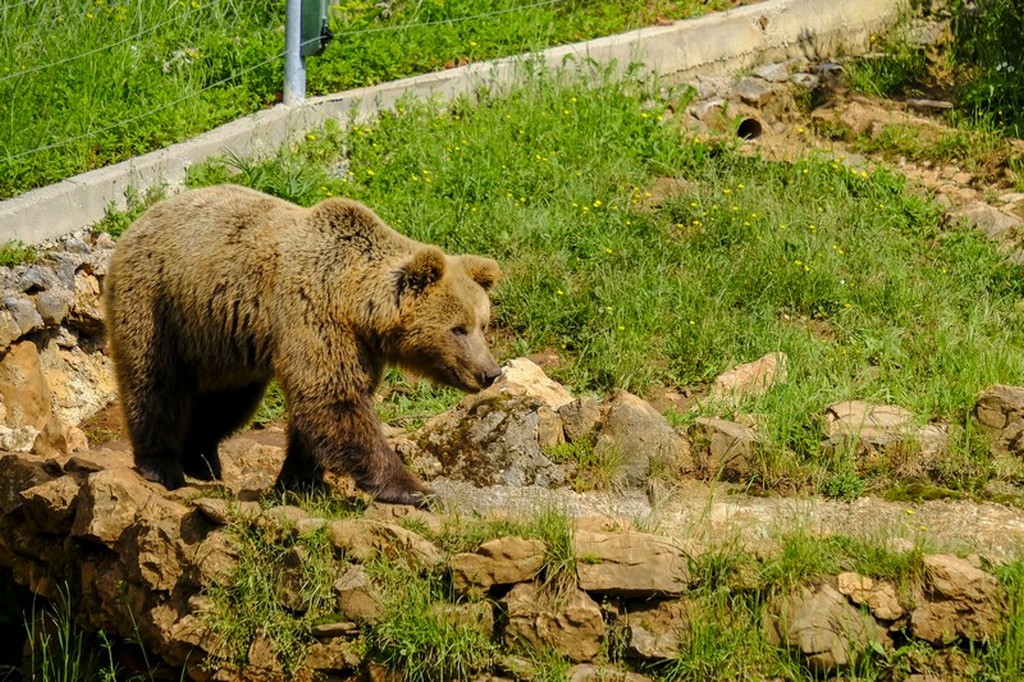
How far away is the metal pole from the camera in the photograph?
9.34 metres

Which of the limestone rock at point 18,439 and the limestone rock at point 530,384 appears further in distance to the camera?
the limestone rock at point 530,384

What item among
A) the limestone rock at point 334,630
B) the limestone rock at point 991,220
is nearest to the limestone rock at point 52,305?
the limestone rock at point 334,630

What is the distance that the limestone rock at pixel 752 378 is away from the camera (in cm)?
759

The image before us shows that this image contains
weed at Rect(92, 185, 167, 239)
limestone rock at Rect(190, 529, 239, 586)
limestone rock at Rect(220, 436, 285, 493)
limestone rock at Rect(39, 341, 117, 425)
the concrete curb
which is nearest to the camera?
limestone rock at Rect(190, 529, 239, 586)

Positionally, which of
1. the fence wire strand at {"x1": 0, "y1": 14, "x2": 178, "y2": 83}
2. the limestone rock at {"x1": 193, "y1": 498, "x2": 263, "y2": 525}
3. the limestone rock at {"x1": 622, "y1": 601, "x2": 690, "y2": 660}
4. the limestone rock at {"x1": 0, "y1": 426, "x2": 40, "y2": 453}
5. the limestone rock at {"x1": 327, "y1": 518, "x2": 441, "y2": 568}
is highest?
the fence wire strand at {"x1": 0, "y1": 14, "x2": 178, "y2": 83}

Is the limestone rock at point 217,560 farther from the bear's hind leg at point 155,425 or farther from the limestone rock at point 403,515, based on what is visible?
the bear's hind leg at point 155,425

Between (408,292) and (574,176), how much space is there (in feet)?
11.7

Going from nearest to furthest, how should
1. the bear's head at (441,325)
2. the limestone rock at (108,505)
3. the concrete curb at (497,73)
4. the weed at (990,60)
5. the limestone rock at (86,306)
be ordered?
the limestone rock at (108,505)
the bear's head at (441,325)
the limestone rock at (86,306)
the concrete curb at (497,73)
the weed at (990,60)

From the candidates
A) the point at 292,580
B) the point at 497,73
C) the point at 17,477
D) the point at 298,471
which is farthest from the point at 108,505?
the point at 497,73

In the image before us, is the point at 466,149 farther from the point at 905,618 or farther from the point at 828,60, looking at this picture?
the point at 905,618

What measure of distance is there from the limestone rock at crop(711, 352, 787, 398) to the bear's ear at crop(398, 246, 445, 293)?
2.03 metres

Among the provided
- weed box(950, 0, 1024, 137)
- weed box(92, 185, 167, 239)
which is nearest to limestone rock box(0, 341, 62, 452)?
weed box(92, 185, 167, 239)

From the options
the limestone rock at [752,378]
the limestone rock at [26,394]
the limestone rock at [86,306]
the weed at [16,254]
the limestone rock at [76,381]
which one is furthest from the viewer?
the limestone rock at [86,306]

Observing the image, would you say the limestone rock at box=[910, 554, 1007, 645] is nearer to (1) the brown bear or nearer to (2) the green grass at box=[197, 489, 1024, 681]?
(2) the green grass at box=[197, 489, 1024, 681]
